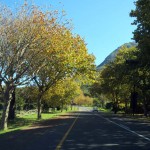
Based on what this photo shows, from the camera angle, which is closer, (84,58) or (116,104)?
(84,58)

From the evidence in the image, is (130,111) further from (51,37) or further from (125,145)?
(125,145)

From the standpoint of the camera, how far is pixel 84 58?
4275 cm

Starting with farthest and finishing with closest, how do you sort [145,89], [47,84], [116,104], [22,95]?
[116,104]
[22,95]
[145,89]
[47,84]

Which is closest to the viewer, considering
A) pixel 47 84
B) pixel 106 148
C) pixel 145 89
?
pixel 106 148

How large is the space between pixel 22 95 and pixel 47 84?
97.3 feet

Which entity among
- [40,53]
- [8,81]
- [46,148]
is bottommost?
[46,148]

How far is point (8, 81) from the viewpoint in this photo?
3150cm

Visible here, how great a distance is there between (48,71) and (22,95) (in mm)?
38457

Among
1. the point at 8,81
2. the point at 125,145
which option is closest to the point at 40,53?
the point at 8,81

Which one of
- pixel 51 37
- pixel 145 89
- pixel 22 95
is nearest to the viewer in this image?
pixel 51 37

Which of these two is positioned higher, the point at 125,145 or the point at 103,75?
the point at 103,75

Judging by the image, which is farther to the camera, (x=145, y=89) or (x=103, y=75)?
(x=103, y=75)

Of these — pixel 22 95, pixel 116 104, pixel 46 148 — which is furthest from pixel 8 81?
pixel 116 104

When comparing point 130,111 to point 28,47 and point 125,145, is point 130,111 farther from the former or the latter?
point 125,145
